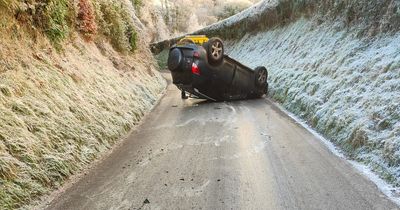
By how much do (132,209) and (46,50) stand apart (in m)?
5.99

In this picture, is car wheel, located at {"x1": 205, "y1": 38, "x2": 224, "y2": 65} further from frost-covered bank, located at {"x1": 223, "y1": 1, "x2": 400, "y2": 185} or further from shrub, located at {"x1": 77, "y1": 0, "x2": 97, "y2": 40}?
shrub, located at {"x1": 77, "y1": 0, "x2": 97, "y2": 40}

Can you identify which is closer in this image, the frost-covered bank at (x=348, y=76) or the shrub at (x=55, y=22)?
the frost-covered bank at (x=348, y=76)

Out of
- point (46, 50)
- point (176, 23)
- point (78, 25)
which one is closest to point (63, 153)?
point (46, 50)

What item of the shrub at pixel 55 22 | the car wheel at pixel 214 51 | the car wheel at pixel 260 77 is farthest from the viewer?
the car wheel at pixel 260 77

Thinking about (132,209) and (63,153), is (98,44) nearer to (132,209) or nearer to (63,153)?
(63,153)

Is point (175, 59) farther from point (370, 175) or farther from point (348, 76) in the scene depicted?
point (370, 175)

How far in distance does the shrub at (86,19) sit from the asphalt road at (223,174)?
495 centimetres

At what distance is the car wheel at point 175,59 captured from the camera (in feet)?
48.2

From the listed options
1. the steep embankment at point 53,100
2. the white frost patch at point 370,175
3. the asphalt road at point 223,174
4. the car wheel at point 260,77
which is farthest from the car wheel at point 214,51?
the white frost patch at point 370,175

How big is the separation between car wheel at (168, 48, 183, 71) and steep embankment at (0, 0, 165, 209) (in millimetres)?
1526

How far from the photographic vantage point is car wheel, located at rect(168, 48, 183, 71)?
1468 cm

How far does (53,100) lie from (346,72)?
8339mm

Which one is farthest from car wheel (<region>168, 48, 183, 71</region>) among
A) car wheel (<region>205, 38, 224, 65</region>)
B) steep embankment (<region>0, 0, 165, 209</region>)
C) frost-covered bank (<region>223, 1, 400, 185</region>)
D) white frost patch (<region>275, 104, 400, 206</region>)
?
white frost patch (<region>275, 104, 400, 206</region>)

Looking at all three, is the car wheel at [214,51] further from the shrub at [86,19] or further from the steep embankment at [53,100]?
the shrub at [86,19]
